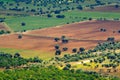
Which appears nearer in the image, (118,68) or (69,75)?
(69,75)

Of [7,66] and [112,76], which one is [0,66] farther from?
[112,76]

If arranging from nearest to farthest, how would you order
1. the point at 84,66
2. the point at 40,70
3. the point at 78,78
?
1. the point at 78,78
2. the point at 40,70
3. the point at 84,66

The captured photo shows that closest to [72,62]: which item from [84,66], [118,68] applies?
[84,66]

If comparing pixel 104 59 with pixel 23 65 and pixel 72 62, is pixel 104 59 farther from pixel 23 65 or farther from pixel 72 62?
pixel 23 65

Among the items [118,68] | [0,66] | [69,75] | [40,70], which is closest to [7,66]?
[0,66]

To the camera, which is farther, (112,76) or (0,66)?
(0,66)

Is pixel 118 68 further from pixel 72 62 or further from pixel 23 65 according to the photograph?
pixel 23 65

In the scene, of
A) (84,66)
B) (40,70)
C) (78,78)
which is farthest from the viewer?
(84,66)
